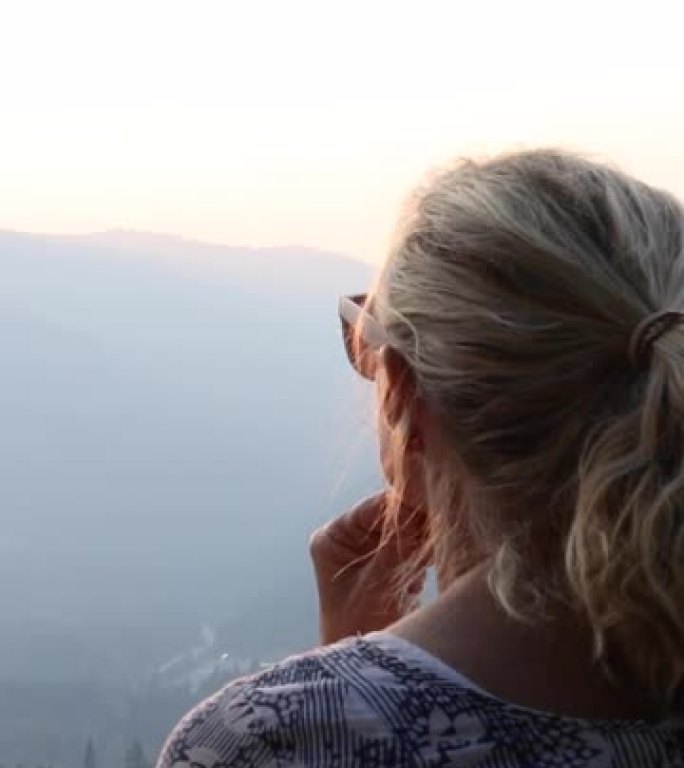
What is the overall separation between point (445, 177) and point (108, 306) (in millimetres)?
3455

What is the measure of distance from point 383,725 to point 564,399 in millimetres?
218

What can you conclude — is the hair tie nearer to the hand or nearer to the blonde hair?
the blonde hair

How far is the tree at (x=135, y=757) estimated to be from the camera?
7.02 ft

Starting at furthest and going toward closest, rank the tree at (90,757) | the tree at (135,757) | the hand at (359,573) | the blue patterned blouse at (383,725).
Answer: the tree at (90,757), the tree at (135,757), the hand at (359,573), the blue patterned blouse at (383,725)

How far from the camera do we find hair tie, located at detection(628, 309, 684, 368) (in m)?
0.94

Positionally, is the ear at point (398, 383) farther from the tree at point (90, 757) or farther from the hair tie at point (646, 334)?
the tree at point (90, 757)

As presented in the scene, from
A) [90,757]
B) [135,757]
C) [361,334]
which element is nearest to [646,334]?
[361,334]

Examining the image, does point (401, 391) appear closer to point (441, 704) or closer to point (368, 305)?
point (368, 305)

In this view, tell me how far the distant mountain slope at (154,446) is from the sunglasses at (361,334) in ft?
1.48

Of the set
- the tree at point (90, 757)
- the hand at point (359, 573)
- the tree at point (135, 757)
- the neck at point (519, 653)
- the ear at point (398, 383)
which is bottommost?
the tree at point (90, 757)

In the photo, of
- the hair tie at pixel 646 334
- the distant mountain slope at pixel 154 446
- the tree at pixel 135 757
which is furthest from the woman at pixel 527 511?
the tree at pixel 135 757

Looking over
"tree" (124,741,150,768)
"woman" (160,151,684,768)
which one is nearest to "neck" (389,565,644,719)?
"woman" (160,151,684,768)

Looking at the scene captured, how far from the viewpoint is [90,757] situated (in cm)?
249

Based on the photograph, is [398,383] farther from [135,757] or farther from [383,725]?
[135,757]
